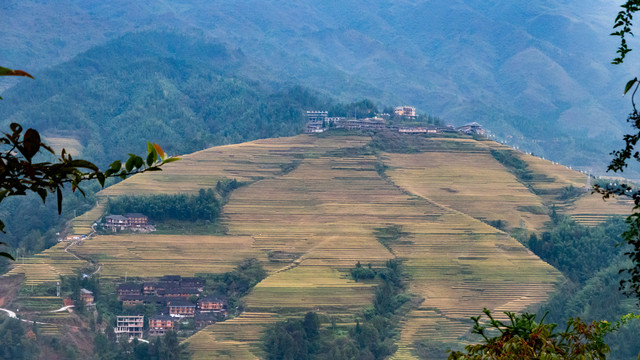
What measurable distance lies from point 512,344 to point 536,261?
35.5 meters

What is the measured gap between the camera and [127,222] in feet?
132

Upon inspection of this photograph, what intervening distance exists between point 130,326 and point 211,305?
3.10m

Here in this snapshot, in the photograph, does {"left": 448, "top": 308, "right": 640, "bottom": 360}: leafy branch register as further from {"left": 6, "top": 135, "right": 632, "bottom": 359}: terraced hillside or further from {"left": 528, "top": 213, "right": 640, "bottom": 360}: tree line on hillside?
{"left": 528, "top": 213, "right": 640, "bottom": 360}: tree line on hillside

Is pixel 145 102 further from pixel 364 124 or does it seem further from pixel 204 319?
pixel 204 319

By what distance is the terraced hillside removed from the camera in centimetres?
3344

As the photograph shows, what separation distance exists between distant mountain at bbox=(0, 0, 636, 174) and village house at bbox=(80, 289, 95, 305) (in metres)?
72.7

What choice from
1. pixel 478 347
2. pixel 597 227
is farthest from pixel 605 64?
pixel 478 347

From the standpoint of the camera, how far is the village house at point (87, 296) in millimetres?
33509

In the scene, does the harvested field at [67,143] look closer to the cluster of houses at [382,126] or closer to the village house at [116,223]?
the cluster of houses at [382,126]

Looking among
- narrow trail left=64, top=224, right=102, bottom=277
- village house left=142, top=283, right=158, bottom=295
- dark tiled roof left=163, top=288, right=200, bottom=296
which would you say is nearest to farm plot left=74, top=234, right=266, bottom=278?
narrow trail left=64, top=224, right=102, bottom=277

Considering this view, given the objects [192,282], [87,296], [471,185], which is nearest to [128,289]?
[87,296]

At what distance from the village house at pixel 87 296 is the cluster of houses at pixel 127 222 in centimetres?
609

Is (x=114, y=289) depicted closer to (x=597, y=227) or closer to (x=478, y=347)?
(x=597, y=227)

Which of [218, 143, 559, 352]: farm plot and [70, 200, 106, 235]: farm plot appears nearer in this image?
[218, 143, 559, 352]: farm plot
